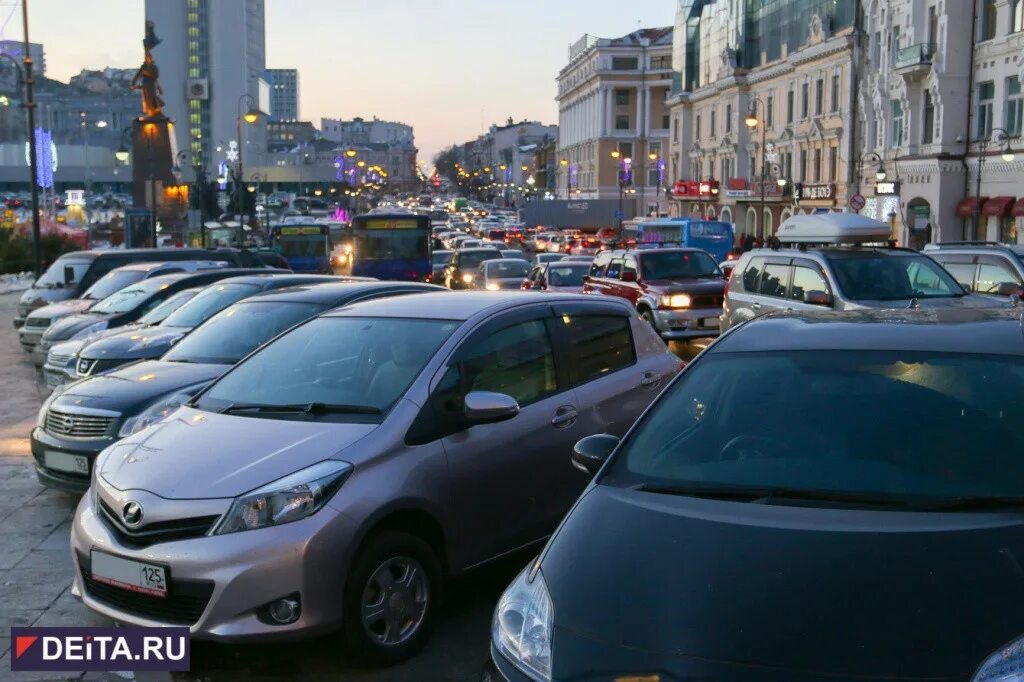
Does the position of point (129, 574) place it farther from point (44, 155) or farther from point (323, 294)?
point (44, 155)

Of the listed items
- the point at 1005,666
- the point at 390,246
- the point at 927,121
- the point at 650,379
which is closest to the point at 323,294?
the point at 650,379

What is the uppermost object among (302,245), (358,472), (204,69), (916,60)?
(204,69)

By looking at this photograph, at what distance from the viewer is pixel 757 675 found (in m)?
2.85

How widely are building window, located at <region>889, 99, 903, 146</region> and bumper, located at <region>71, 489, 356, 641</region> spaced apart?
46.3 metres

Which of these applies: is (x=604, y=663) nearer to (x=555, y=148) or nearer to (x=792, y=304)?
(x=792, y=304)

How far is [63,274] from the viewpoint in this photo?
22641 millimetres

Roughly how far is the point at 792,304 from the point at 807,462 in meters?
11.1

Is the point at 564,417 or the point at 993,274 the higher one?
the point at 993,274

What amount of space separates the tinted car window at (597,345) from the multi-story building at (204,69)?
163617mm

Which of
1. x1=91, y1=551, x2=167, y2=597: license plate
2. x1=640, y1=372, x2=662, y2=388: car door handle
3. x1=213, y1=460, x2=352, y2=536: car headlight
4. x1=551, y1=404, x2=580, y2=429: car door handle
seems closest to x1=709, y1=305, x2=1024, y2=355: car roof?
x1=551, y1=404, x2=580, y2=429: car door handle

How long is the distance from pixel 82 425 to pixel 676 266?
14508 millimetres

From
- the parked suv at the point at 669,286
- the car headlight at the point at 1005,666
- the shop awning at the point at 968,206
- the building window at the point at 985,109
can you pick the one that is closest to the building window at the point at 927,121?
the building window at the point at 985,109

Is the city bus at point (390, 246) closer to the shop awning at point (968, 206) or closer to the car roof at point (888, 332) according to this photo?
the shop awning at point (968, 206)

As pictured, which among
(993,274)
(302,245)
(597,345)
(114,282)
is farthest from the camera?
(302,245)
